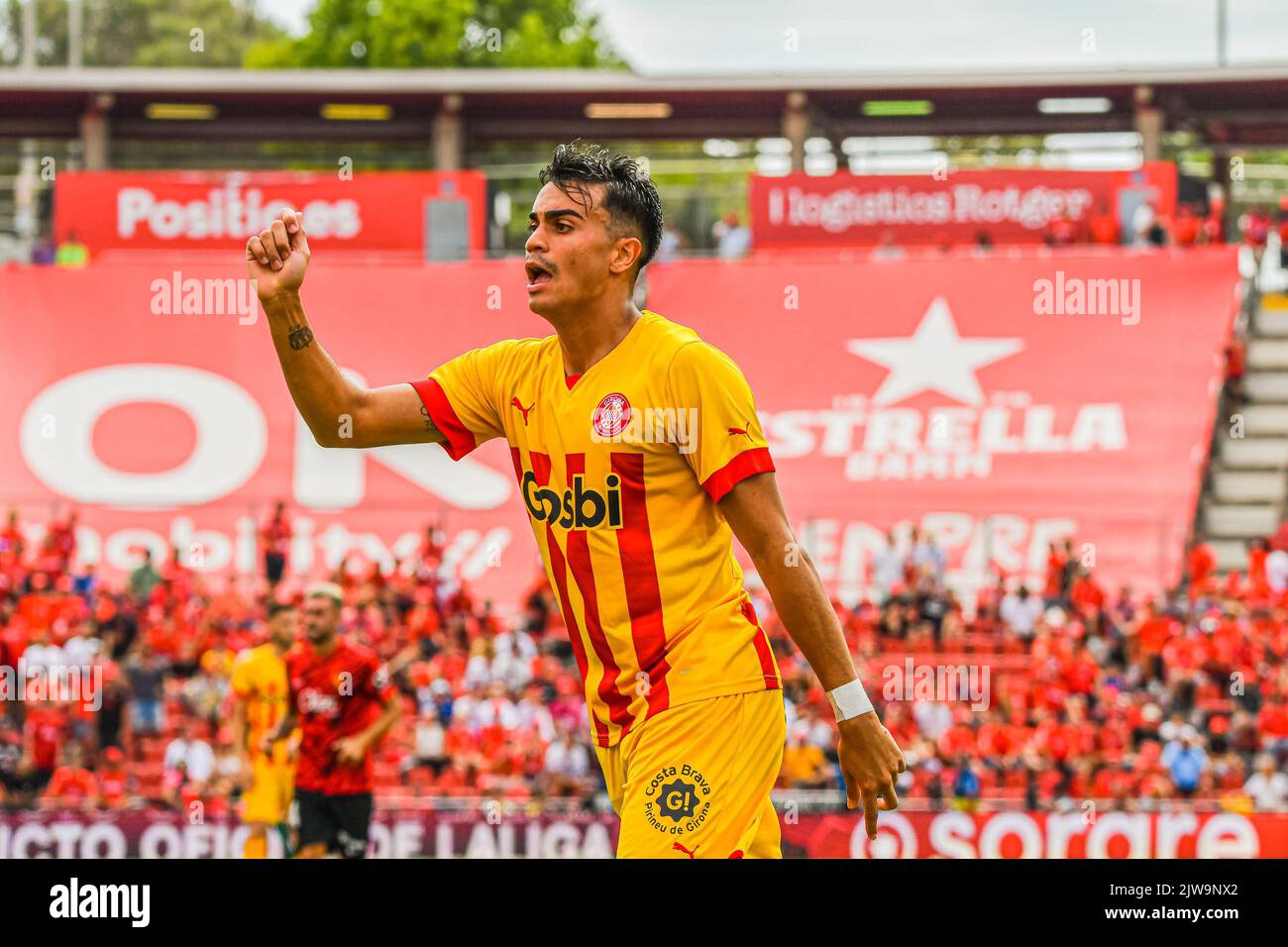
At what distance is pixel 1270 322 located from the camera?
23797mm

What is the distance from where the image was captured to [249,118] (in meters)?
29.7

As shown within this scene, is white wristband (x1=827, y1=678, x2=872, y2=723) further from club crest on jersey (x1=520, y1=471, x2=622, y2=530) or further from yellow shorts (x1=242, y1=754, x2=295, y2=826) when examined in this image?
yellow shorts (x1=242, y1=754, x2=295, y2=826)

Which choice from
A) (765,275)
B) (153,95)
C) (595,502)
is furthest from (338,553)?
(595,502)

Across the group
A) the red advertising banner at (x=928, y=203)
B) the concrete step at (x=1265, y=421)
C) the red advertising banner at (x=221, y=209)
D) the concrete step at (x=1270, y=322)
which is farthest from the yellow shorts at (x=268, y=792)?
the concrete step at (x=1270, y=322)

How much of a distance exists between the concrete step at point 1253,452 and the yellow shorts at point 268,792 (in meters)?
15.4

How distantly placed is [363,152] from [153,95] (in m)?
3.68

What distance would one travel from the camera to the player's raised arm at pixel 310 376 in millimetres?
4496

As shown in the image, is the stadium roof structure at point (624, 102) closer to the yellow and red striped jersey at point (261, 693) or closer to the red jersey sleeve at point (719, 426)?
the yellow and red striped jersey at point (261, 693)

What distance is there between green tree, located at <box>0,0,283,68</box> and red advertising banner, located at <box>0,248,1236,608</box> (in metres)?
38.6

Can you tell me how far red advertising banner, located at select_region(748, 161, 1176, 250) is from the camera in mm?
23500

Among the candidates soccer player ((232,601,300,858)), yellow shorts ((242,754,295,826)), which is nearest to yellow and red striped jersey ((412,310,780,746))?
soccer player ((232,601,300,858))
